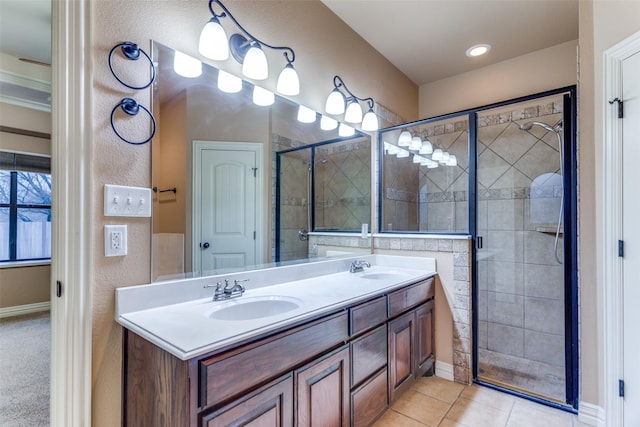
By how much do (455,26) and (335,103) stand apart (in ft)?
3.81

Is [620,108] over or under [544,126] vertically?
under

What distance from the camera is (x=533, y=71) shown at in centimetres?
275

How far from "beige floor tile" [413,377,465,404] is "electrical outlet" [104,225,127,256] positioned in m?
2.01

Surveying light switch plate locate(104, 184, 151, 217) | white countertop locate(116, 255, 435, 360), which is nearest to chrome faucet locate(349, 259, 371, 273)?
white countertop locate(116, 255, 435, 360)

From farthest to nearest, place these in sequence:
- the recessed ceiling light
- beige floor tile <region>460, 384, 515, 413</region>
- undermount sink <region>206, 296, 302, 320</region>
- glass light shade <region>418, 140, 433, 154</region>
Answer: glass light shade <region>418, 140, 433, 154</region> → the recessed ceiling light → beige floor tile <region>460, 384, 515, 413</region> → undermount sink <region>206, 296, 302, 320</region>

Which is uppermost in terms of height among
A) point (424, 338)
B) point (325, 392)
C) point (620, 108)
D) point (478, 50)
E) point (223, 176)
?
point (478, 50)

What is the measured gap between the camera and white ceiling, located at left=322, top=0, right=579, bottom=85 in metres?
2.18

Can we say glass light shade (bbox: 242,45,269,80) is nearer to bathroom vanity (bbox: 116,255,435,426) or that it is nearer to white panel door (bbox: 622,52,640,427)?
bathroom vanity (bbox: 116,255,435,426)

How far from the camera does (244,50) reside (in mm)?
1656

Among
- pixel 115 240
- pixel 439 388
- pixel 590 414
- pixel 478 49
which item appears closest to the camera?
pixel 115 240

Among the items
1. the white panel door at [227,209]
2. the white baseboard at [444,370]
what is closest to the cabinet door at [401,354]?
the white baseboard at [444,370]

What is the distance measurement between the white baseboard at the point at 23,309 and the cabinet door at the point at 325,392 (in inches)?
154

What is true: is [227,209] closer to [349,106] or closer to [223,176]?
[223,176]

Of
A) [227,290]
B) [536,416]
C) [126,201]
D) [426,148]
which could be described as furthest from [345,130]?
[536,416]
